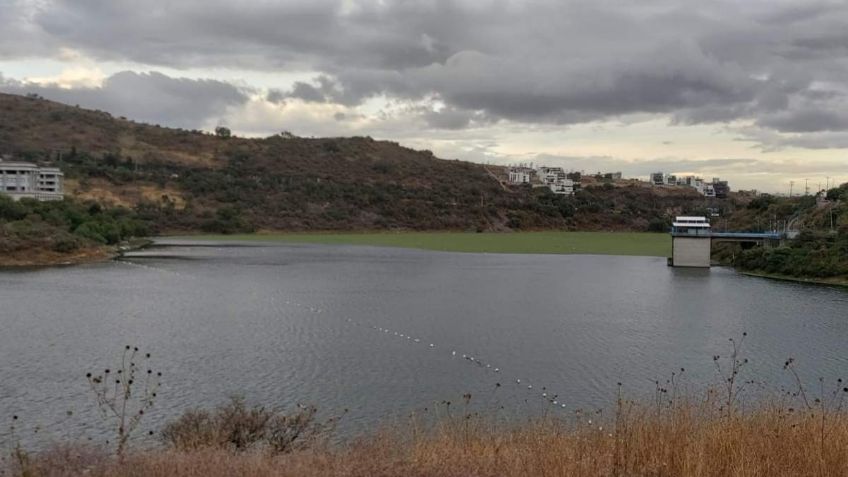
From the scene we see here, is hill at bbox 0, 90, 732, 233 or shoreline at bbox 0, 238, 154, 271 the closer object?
shoreline at bbox 0, 238, 154, 271

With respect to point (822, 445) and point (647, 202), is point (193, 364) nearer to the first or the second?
point (822, 445)

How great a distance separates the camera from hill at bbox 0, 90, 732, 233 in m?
124

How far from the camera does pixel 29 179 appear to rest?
112312mm

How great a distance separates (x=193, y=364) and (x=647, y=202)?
520ft

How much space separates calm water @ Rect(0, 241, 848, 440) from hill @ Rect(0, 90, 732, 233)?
2559 inches

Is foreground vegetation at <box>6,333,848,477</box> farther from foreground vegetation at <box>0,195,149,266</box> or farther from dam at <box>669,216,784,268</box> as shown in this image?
dam at <box>669,216,784,268</box>

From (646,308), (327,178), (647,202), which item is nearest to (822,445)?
(646,308)

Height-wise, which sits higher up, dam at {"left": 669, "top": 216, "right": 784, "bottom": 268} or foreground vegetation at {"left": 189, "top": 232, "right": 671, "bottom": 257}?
dam at {"left": 669, "top": 216, "right": 784, "bottom": 268}

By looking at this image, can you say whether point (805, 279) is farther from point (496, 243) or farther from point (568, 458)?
point (568, 458)

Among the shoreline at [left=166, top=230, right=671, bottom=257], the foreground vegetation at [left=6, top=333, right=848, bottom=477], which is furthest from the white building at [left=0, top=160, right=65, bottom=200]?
the foreground vegetation at [left=6, top=333, right=848, bottom=477]

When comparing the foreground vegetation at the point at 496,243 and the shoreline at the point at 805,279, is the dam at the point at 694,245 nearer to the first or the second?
the shoreline at the point at 805,279

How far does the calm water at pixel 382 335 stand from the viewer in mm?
20641

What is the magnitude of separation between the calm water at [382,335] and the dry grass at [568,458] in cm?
709

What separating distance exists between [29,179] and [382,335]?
99.7m
